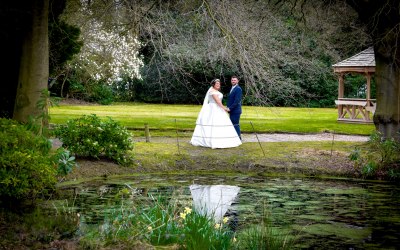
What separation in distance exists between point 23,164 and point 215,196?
11.6ft

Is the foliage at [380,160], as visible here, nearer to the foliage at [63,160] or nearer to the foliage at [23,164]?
the foliage at [63,160]

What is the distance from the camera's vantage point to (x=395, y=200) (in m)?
12.8

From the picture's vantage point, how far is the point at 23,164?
1170 cm

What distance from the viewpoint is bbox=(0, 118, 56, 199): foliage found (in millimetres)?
11523

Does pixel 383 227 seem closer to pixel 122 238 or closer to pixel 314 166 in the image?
pixel 122 238

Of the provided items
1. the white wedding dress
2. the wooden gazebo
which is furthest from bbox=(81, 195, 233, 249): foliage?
the wooden gazebo

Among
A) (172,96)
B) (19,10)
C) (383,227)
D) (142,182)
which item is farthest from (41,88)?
(172,96)

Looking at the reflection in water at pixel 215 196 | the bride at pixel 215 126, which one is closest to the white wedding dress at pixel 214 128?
the bride at pixel 215 126

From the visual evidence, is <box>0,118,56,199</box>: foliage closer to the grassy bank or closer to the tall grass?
the grassy bank

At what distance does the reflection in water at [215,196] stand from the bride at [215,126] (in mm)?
4531

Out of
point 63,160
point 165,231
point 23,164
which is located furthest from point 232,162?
point 165,231

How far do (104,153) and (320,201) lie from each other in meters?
5.90

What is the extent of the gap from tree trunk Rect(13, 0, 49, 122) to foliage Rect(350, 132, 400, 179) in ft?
24.1

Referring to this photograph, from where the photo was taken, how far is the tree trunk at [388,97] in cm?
1859
